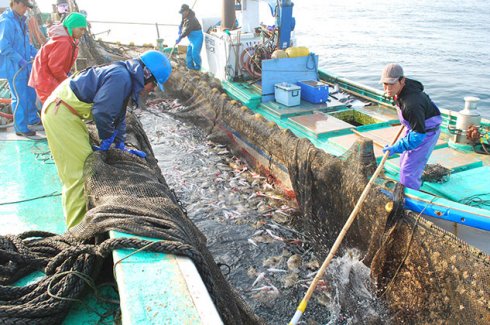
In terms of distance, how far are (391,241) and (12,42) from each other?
7.31m

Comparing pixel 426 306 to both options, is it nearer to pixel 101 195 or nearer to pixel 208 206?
pixel 101 195

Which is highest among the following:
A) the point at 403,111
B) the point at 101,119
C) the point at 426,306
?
the point at 101,119

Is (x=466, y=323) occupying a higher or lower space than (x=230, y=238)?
higher

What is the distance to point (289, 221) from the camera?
26.2 ft

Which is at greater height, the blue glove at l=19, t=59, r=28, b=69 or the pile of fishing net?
the blue glove at l=19, t=59, r=28, b=69

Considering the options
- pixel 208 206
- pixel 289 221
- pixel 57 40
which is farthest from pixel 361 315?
pixel 57 40

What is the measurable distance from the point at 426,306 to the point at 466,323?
0.52m

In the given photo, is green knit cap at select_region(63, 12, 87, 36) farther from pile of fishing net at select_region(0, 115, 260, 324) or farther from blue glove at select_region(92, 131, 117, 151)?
pile of fishing net at select_region(0, 115, 260, 324)

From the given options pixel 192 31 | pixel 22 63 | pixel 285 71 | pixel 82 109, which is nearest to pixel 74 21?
pixel 22 63

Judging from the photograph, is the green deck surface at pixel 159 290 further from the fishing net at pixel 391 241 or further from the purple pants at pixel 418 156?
the purple pants at pixel 418 156

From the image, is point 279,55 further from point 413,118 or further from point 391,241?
point 391,241

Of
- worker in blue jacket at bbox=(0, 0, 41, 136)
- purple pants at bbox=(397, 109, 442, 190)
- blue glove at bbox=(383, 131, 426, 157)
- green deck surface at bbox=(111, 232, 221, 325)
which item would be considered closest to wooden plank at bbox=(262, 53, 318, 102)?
purple pants at bbox=(397, 109, 442, 190)

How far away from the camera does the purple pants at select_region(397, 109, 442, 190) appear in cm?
565

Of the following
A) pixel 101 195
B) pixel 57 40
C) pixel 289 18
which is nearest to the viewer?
pixel 101 195
